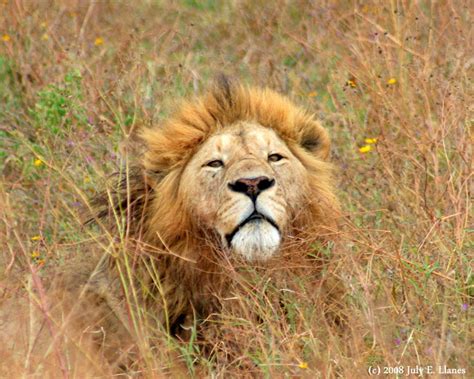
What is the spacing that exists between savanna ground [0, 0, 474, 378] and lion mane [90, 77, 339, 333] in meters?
0.16

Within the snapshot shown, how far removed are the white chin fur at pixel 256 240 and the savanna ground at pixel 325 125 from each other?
17 cm

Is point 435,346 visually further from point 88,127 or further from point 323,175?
point 88,127

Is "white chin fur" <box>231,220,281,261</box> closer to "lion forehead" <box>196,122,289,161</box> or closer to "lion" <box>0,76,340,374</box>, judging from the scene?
"lion" <box>0,76,340,374</box>

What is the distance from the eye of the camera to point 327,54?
7.22 metres

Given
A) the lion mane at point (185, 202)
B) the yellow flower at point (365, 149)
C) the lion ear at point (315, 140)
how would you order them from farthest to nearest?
1. the yellow flower at point (365, 149)
2. the lion ear at point (315, 140)
3. the lion mane at point (185, 202)

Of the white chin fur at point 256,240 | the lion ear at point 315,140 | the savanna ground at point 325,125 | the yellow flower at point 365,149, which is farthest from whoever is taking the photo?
the yellow flower at point 365,149

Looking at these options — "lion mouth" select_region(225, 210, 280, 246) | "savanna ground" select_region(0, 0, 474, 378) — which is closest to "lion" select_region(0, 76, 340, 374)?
"lion mouth" select_region(225, 210, 280, 246)

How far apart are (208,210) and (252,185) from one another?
30 centimetres

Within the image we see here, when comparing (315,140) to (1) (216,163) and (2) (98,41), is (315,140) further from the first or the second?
(2) (98,41)

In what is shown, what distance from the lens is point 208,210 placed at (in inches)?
183

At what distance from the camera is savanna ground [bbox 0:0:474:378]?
4.12 meters

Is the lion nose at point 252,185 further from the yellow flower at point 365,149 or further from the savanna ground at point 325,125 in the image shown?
the yellow flower at point 365,149

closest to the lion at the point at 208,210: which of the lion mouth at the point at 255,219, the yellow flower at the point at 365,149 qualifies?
the lion mouth at the point at 255,219

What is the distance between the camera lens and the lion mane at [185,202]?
4.62m
